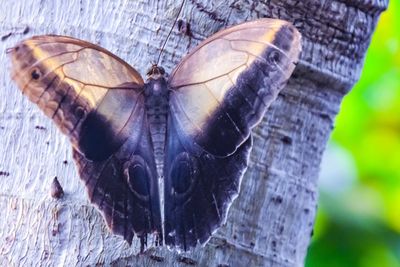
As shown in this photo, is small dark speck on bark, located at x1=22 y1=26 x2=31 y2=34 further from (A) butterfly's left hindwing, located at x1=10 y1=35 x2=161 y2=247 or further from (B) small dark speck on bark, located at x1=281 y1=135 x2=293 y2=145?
(B) small dark speck on bark, located at x1=281 y1=135 x2=293 y2=145

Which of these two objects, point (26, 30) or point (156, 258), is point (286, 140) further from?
point (26, 30)

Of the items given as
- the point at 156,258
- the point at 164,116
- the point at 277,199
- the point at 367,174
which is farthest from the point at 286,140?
the point at 367,174

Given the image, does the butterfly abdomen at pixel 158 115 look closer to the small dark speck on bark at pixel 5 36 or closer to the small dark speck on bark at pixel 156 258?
the small dark speck on bark at pixel 156 258

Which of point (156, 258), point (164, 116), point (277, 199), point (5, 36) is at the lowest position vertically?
point (156, 258)

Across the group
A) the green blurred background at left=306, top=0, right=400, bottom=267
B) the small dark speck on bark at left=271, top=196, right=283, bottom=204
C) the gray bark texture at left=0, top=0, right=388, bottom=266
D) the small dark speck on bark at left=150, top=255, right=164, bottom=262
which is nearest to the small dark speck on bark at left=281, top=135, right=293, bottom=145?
the gray bark texture at left=0, top=0, right=388, bottom=266

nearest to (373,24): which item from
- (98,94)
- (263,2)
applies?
(263,2)

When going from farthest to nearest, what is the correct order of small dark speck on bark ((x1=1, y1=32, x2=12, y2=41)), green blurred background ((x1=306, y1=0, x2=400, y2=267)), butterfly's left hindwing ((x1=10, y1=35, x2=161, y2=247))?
green blurred background ((x1=306, y1=0, x2=400, y2=267)) → small dark speck on bark ((x1=1, y1=32, x2=12, y2=41)) → butterfly's left hindwing ((x1=10, y1=35, x2=161, y2=247))

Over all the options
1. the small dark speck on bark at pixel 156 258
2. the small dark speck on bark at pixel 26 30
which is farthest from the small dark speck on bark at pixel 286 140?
the small dark speck on bark at pixel 26 30
